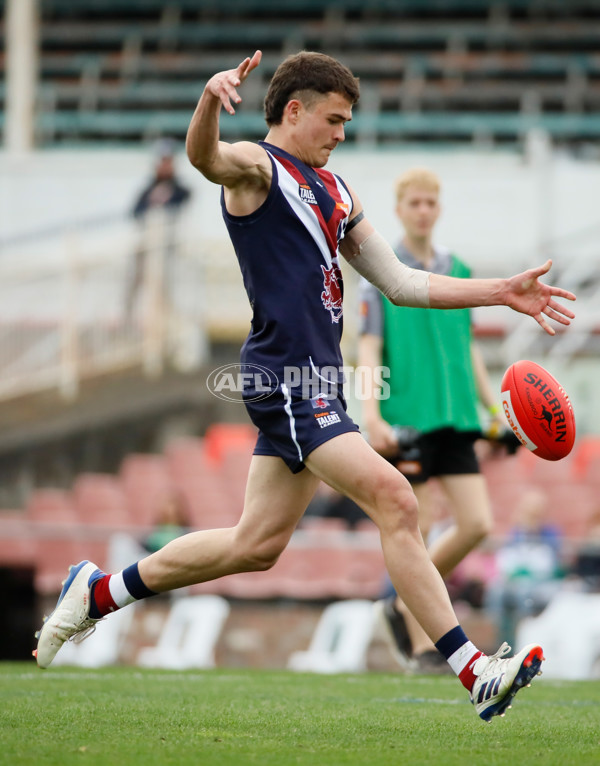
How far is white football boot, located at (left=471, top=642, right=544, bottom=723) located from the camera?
12.0ft

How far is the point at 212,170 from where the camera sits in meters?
3.81

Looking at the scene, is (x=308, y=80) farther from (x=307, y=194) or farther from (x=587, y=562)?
(x=587, y=562)

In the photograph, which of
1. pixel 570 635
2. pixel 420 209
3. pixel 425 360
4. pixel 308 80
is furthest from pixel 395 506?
pixel 570 635

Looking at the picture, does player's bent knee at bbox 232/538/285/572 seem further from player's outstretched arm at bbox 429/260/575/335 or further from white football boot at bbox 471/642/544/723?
player's outstretched arm at bbox 429/260/575/335

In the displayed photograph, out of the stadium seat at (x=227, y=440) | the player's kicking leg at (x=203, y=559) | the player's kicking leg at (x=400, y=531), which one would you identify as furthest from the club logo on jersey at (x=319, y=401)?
the stadium seat at (x=227, y=440)

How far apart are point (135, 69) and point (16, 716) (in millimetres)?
19676

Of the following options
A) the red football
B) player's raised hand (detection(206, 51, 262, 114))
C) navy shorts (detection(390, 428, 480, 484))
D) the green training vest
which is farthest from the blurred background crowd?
player's raised hand (detection(206, 51, 262, 114))

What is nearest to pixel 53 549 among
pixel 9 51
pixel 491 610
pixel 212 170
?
pixel 491 610

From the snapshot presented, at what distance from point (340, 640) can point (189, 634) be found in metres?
1.12

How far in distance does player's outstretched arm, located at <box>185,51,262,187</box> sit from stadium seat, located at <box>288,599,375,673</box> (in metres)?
5.30

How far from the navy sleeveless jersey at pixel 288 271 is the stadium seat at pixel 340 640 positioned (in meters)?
4.82

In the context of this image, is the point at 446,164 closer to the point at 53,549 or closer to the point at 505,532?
the point at 505,532

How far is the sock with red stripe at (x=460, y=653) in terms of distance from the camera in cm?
380

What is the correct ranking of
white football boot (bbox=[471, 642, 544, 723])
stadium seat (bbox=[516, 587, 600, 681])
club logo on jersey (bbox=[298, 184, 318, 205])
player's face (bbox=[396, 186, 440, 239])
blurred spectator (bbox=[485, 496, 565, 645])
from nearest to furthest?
white football boot (bbox=[471, 642, 544, 723]) < club logo on jersey (bbox=[298, 184, 318, 205]) < player's face (bbox=[396, 186, 440, 239]) < stadium seat (bbox=[516, 587, 600, 681]) < blurred spectator (bbox=[485, 496, 565, 645])
